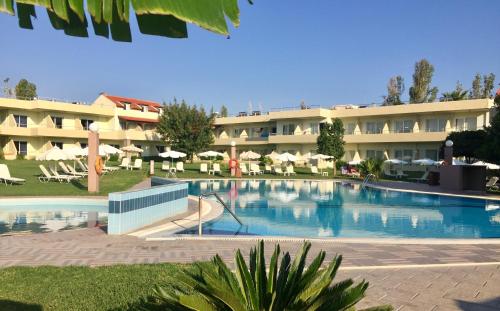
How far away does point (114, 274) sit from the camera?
5.67m

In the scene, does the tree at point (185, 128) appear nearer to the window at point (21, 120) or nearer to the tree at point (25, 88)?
the window at point (21, 120)

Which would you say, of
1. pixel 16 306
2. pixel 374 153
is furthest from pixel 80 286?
pixel 374 153

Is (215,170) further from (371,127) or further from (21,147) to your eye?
(21,147)

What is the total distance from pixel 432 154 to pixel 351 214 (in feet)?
87.9

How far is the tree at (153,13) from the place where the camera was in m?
1.53

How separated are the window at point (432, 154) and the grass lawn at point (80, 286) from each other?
36.8m

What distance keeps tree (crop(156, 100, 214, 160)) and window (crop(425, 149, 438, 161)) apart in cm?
2082

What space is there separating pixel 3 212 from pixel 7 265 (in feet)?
27.6

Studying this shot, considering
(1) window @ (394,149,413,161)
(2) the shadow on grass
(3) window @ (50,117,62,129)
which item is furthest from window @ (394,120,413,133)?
(2) the shadow on grass

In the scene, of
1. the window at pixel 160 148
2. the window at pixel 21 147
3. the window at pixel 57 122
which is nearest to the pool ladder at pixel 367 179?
the window at pixel 160 148

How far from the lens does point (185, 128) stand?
41.8 m

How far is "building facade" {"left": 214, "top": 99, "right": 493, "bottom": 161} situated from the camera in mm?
37219

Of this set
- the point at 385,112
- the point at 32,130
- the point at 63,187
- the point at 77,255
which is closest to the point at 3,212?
the point at 63,187

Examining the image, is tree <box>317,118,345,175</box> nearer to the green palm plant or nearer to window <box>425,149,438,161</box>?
window <box>425,149,438,161</box>
